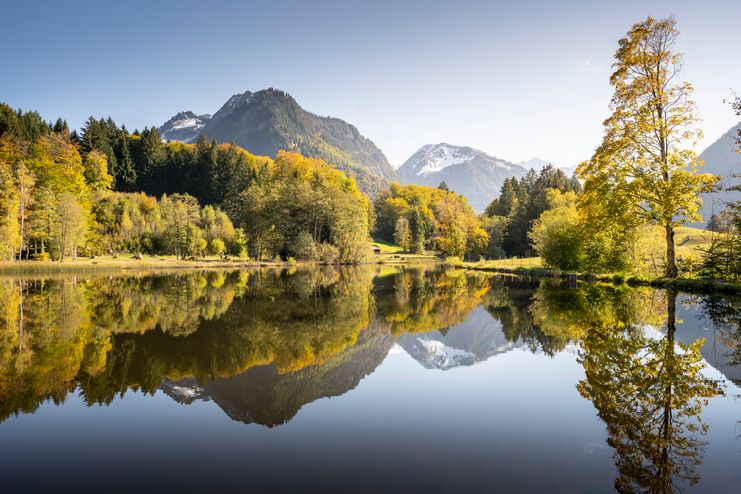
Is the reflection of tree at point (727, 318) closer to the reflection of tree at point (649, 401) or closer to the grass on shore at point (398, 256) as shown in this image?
the reflection of tree at point (649, 401)

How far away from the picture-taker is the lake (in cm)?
499

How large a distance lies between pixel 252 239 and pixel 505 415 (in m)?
66.7

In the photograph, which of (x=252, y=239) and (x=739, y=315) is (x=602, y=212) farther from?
A: (x=252, y=239)

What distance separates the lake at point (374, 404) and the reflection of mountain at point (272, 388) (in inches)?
1.9

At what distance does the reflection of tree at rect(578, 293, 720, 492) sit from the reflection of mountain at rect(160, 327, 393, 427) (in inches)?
184

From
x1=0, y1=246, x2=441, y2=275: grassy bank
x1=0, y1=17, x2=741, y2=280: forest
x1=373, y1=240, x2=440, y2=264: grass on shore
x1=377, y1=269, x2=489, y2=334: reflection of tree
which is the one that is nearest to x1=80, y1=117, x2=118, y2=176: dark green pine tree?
x1=0, y1=17, x2=741, y2=280: forest

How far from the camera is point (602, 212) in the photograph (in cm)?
2581

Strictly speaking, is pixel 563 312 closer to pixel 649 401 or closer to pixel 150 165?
pixel 649 401

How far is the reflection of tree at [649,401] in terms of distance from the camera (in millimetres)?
4918

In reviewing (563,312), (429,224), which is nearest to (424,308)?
(563,312)

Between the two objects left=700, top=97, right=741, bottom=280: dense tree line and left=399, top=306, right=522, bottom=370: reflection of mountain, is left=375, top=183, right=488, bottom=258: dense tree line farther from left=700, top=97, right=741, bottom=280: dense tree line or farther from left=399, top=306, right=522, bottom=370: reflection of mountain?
left=399, top=306, right=522, bottom=370: reflection of mountain

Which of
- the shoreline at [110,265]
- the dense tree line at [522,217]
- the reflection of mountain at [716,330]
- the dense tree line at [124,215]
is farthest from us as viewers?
the dense tree line at [522,217]

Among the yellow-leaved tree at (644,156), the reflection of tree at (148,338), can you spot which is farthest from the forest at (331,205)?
the reflection of tree at (148,338)

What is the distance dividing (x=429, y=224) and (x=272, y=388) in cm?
10690
